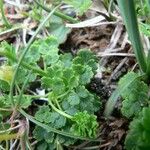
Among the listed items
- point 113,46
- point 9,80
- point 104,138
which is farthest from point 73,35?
point 104,138

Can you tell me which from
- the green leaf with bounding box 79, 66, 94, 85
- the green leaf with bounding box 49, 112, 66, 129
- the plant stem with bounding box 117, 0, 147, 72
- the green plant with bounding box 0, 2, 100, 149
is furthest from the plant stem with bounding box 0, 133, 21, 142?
the plant stem with bounding box 117, 0, 147, 72

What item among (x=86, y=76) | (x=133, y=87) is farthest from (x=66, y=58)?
(x=133, y=87)

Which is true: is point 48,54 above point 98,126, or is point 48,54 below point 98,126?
above

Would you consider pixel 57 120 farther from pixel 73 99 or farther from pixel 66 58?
pixel 66 58

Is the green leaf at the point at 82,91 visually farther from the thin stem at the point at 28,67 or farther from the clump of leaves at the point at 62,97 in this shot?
the thin stem at the point at 28,67

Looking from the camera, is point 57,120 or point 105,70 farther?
point 105,70

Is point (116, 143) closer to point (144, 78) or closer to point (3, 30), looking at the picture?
point (144, 78)

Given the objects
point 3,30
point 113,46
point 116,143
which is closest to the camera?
point 116,143
